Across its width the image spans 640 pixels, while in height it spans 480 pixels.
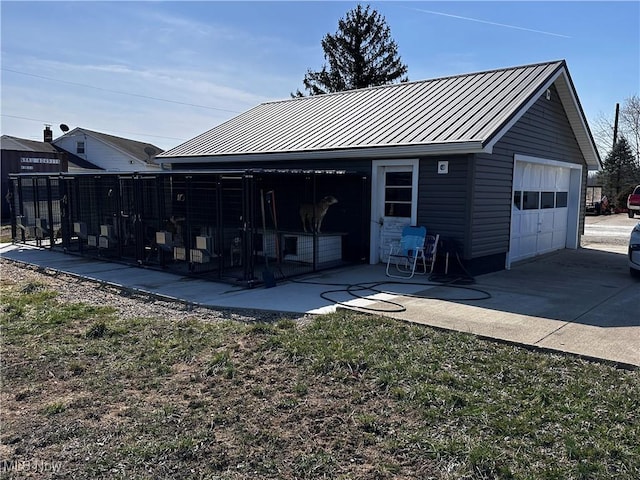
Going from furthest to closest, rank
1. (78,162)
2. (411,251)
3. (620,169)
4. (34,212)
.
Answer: (620,169), (78,162), (34,212), (411,251)

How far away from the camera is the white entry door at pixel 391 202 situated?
898cm

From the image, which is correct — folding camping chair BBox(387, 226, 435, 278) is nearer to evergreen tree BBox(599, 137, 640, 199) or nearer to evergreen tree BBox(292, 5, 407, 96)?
evergreen tree BBox(292, 5, 407, 96)

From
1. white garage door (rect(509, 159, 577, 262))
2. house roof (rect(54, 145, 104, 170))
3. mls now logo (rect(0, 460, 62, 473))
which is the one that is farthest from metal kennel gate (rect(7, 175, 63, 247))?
house roof (rect(54, 145, 104, 170))

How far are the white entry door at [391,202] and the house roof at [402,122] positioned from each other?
1.87 ft

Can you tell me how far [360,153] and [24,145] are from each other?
25510mm

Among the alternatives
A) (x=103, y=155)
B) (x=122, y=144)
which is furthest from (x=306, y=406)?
(x=122, y=144)

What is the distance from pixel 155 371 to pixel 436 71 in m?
21.4

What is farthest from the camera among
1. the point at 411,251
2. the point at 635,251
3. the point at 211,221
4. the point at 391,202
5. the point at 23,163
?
the point at 23,163

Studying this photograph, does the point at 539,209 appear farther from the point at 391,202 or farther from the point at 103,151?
the point at 103,151

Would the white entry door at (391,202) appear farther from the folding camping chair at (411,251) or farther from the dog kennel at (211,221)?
the folding camping chair at (411,251)

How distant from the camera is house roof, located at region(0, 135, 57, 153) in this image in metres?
25.7

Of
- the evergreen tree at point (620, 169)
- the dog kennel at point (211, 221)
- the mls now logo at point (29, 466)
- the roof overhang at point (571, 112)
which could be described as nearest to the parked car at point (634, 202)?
the evergreen tree at point (620, 169)

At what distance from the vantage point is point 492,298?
668 centimetres

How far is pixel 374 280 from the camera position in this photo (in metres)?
7.97
